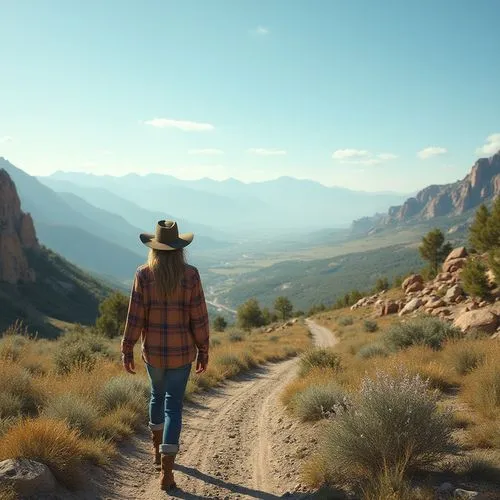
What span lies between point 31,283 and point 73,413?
93417 millimetres

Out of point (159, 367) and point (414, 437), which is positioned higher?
point (159, 367)

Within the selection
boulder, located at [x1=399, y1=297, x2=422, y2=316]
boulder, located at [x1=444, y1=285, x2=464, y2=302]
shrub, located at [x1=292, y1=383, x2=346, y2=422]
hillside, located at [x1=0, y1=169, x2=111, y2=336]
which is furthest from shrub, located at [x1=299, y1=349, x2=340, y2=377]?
hillside, located at [x1=0, y1=169, x2=111, y2=336]

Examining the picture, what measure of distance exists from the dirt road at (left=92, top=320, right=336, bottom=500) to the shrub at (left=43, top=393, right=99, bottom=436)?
0.71 m

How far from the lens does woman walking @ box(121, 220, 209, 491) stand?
507cm

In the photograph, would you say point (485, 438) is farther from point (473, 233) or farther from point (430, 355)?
point (473, 233)

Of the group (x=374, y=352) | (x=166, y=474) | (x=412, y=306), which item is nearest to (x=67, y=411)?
(x=166, y=474)

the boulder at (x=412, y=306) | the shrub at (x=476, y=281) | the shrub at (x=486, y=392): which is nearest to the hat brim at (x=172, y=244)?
the shrub at (x=486, y=392)

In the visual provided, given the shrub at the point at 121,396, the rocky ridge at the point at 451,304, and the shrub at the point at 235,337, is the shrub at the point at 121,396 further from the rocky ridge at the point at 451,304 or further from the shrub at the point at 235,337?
the shrub at the point at 235,337

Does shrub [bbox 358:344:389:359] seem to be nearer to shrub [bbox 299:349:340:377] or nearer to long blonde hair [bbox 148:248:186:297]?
shrub [bbox 299:349:340:377]

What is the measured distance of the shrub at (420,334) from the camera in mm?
11547

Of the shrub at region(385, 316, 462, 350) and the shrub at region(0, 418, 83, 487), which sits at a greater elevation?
the shrub at region(0, 418, 83, 487)

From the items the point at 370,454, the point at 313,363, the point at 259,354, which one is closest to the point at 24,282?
the point at 259,354

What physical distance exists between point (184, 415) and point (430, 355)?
6.02 meters

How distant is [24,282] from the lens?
86.4m
